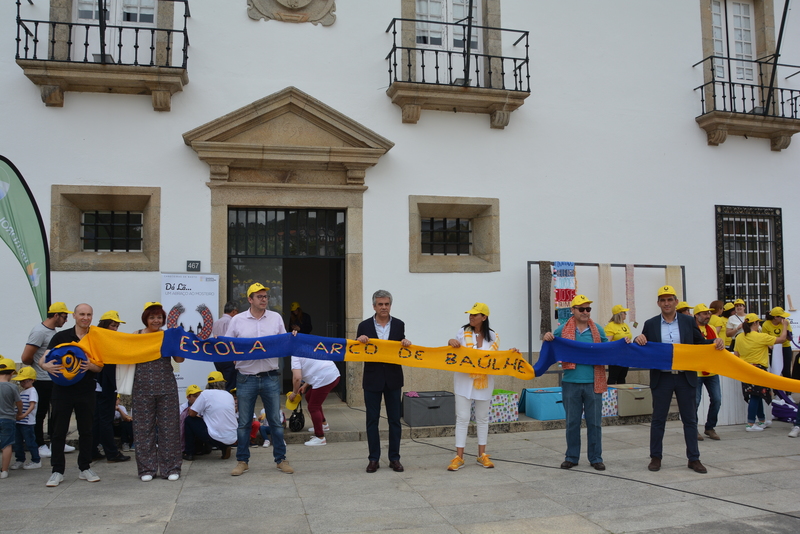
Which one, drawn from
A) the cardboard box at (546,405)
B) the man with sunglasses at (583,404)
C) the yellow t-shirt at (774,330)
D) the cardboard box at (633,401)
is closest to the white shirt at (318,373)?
the man with sunglasses at (583,404)

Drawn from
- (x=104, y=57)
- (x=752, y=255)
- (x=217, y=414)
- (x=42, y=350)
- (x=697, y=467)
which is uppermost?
(x=104, y=57)

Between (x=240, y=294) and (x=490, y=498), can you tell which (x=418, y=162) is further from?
(x=490, y=498)

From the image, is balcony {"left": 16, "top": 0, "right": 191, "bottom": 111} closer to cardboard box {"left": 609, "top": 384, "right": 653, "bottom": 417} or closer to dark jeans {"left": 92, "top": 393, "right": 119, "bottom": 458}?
dark jeans {"left": 92, "top": 393, "right": 119, "bottom": 458}

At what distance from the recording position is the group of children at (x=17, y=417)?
6.28 meters

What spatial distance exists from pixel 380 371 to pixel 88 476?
2914mm

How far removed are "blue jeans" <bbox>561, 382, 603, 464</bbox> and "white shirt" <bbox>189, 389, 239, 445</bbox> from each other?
353 centimetres

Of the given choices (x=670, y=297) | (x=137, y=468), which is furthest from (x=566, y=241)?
(x=137, y=468)

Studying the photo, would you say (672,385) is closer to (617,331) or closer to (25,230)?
(617,331)

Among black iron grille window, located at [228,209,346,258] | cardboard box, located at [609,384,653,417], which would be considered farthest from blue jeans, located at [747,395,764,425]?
black iron grille window, located at [228,209,346,258]

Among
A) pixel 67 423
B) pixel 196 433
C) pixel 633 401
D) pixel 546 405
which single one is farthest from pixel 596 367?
pixel 67 423

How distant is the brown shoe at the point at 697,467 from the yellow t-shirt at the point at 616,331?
3362 mm

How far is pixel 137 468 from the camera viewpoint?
642cm

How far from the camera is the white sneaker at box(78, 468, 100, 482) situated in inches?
239

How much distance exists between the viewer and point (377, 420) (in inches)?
255
